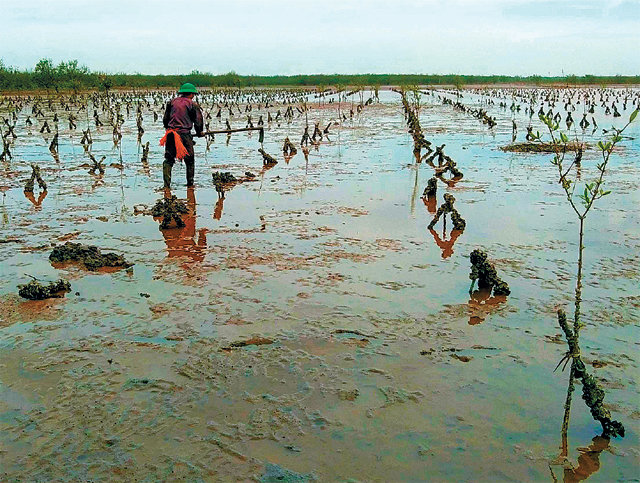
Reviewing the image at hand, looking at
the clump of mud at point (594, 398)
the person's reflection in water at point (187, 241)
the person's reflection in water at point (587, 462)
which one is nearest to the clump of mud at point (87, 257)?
the person's reflection in water at point (187, 241)

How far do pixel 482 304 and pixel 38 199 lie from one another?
7.91 m

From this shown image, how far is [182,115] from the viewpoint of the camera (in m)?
10.5

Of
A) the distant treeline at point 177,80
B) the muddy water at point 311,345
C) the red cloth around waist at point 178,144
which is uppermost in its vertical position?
the distant treeline at point 177,80

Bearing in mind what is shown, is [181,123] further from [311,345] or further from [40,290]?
[311,345]

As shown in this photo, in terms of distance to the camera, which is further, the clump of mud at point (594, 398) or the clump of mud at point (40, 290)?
the clump of mud at point (40, 290)

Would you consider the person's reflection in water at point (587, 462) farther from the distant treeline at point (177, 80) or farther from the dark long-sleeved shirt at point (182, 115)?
the distant treeline at point (177, 80)

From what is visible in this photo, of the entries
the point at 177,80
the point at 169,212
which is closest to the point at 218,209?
the point at 169,212

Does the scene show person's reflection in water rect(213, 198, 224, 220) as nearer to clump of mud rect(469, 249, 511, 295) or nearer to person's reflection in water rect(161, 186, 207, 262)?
person's reflection in water rect(161, 186, 207, 262)

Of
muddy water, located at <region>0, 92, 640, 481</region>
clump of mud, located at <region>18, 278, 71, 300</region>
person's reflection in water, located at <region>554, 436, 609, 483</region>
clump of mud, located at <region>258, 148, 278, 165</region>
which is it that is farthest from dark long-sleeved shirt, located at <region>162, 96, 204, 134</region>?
person's reflection in water, located at <region>554, 436, 609, 483</region>

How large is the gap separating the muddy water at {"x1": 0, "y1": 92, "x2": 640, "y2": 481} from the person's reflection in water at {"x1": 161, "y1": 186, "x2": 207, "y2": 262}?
4 centimetres

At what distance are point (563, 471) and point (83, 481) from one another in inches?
102

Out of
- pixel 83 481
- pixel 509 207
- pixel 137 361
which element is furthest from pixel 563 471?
pixel 509 207

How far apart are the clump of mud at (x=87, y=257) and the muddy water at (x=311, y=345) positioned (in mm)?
204

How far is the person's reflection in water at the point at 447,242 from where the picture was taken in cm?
698
